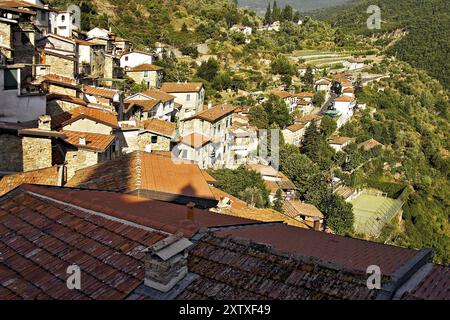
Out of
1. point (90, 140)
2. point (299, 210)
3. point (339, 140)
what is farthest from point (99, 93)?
point (339, 140)

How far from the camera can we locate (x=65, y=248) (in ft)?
20.2

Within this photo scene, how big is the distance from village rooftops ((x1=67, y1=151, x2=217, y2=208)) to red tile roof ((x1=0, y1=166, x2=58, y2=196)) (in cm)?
71

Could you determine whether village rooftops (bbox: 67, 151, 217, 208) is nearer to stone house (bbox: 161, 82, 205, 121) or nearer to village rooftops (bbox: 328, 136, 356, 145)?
stone house (bbox: 161, 82, 205, 121)

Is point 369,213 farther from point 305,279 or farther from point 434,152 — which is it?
point 305,279

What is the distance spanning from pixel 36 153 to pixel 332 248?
11890mm

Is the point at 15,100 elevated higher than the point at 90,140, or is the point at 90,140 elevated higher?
the point at 15,100

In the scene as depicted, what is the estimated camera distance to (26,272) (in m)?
5.73

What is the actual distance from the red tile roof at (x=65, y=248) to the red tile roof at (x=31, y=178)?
660 cm

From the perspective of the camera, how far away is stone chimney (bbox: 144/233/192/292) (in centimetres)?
494

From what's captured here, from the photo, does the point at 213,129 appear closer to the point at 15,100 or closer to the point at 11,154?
the point at 15,100

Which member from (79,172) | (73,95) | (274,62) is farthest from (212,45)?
(79,172)

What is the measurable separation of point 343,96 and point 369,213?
22.1 meters

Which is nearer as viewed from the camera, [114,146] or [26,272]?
[26,272]

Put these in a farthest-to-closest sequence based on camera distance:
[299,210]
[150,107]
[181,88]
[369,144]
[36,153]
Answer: [369,144]
[181,88]
[299,210]
[150,107]
[36,153]
